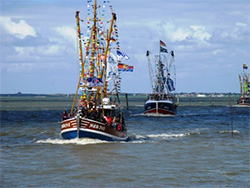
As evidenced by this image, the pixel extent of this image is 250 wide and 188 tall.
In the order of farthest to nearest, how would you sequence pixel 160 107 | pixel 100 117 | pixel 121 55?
pixel 160 107 → pixel 121 55 → pixel 100 117

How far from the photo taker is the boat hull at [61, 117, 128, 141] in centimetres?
4125

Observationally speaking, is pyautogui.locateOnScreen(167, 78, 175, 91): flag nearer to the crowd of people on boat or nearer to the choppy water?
the choppy water

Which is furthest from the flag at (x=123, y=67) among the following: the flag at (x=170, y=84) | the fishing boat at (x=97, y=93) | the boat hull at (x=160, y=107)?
the flag at (x=170, y=84)

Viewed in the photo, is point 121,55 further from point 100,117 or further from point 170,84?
point 170,84

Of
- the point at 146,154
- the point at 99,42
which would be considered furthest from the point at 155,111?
the point at 146,154

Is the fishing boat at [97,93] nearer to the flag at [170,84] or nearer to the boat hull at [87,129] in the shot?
the boat hull at [87,129]

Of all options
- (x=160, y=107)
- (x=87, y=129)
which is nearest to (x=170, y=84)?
(x=160, y=107)

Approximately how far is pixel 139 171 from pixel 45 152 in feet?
34.9

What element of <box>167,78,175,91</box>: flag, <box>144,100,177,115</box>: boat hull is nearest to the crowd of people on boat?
<box>144,100,177,115</box>: boat hull

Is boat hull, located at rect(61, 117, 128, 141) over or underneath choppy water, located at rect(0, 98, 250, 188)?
over

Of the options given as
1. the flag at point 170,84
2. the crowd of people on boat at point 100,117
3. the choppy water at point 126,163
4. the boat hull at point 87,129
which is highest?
the flag at point 170,84

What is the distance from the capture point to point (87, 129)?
41.5m

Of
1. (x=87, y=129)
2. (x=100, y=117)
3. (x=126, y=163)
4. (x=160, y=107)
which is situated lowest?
(x=126, y=163)

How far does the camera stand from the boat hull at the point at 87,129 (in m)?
41.2
